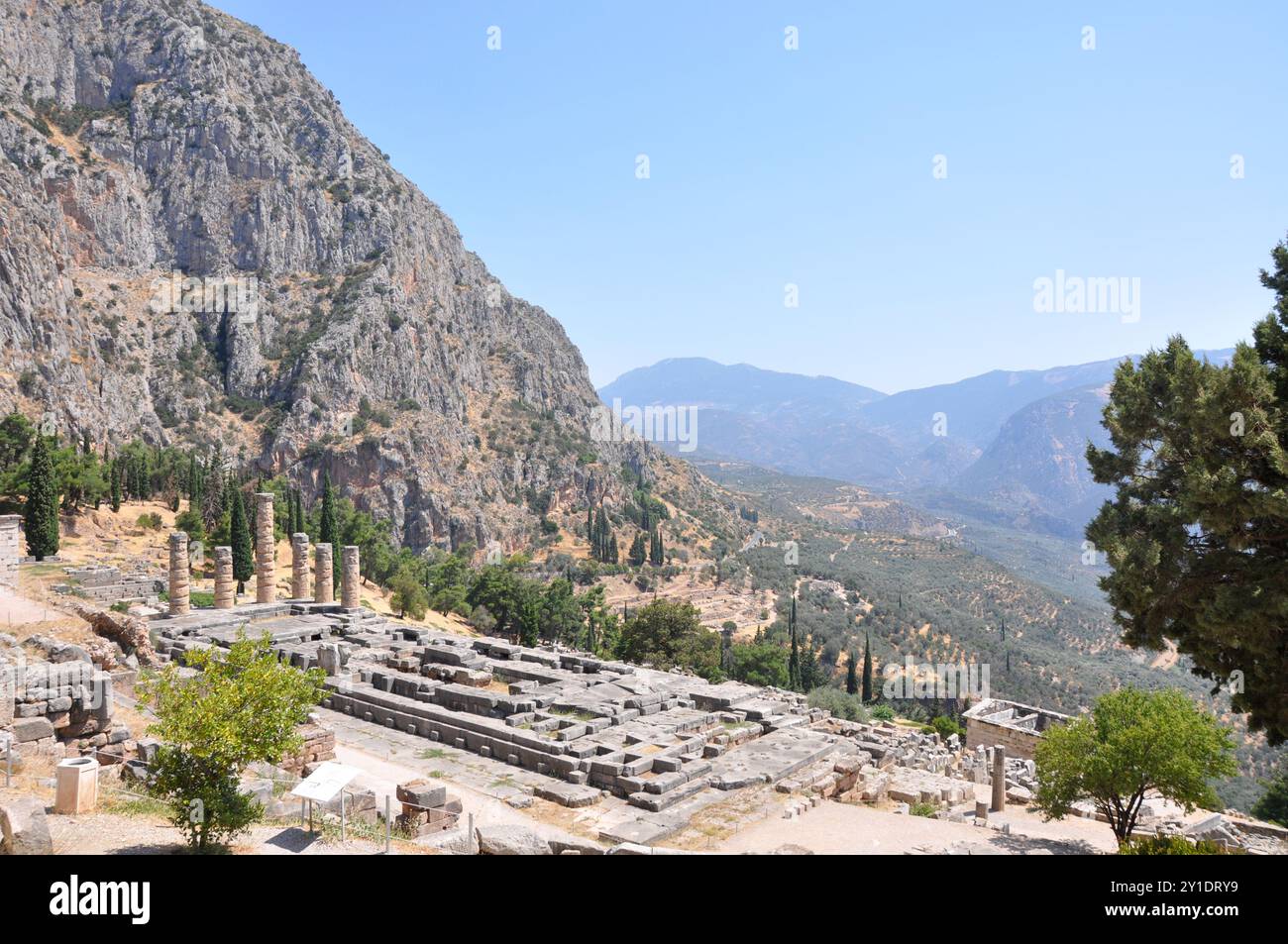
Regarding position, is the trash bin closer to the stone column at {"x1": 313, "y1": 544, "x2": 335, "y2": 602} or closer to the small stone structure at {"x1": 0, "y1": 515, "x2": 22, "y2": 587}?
the small stone structure at {"x1": 0, "y1": 515, "x2": 22, "y2": 587}

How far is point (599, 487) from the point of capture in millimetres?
115812

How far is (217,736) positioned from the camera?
10398mm

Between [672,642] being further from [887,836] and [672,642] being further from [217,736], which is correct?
[217,736]

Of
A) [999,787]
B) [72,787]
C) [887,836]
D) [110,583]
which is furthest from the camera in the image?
[110,583]

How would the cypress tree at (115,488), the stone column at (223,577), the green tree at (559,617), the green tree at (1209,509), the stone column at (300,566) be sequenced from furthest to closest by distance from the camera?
the green tree at (559,617) → the cypress tree at (115,488) → the stone column at (300,566) → the stone column at (223,577) → the green tree at (1209,509)

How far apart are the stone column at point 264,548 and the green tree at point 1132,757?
115ft

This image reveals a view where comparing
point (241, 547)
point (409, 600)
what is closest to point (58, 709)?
point (409, 600)

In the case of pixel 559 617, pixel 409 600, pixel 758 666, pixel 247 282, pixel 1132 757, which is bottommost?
pixel 758 666

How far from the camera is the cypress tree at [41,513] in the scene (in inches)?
1634

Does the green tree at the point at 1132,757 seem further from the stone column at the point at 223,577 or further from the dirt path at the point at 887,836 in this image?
the stone column at the point at 223,577

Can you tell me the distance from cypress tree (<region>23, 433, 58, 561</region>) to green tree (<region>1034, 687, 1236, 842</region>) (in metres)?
45.4

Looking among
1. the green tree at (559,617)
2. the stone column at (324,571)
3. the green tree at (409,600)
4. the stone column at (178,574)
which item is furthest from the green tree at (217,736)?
the green tree at (559,617)

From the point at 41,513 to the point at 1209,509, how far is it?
48368 millimetres
